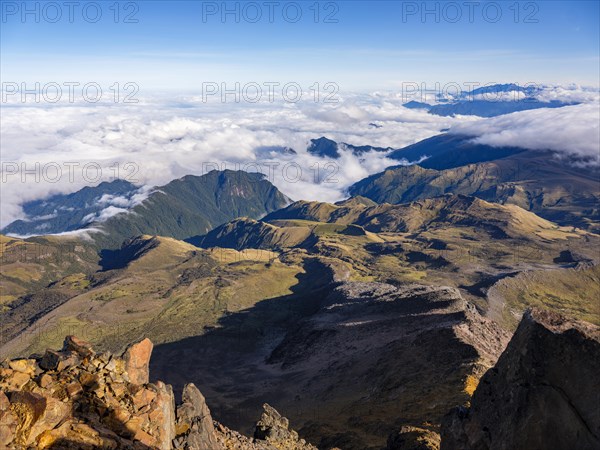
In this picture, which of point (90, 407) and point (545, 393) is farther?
point (90, 407)

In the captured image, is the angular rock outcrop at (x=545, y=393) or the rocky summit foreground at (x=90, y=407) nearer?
the rocky summit foreground at (x=90, y=407)

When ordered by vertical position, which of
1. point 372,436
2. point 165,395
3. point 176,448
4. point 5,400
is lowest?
point 372,436

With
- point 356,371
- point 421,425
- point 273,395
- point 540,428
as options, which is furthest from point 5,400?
point 273,395

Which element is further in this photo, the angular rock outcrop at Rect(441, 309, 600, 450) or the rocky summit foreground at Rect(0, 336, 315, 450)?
the angular rock outcrop at Rect(441, 309, 600, 450)

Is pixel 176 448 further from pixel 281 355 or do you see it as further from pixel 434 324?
pixel 281 355
